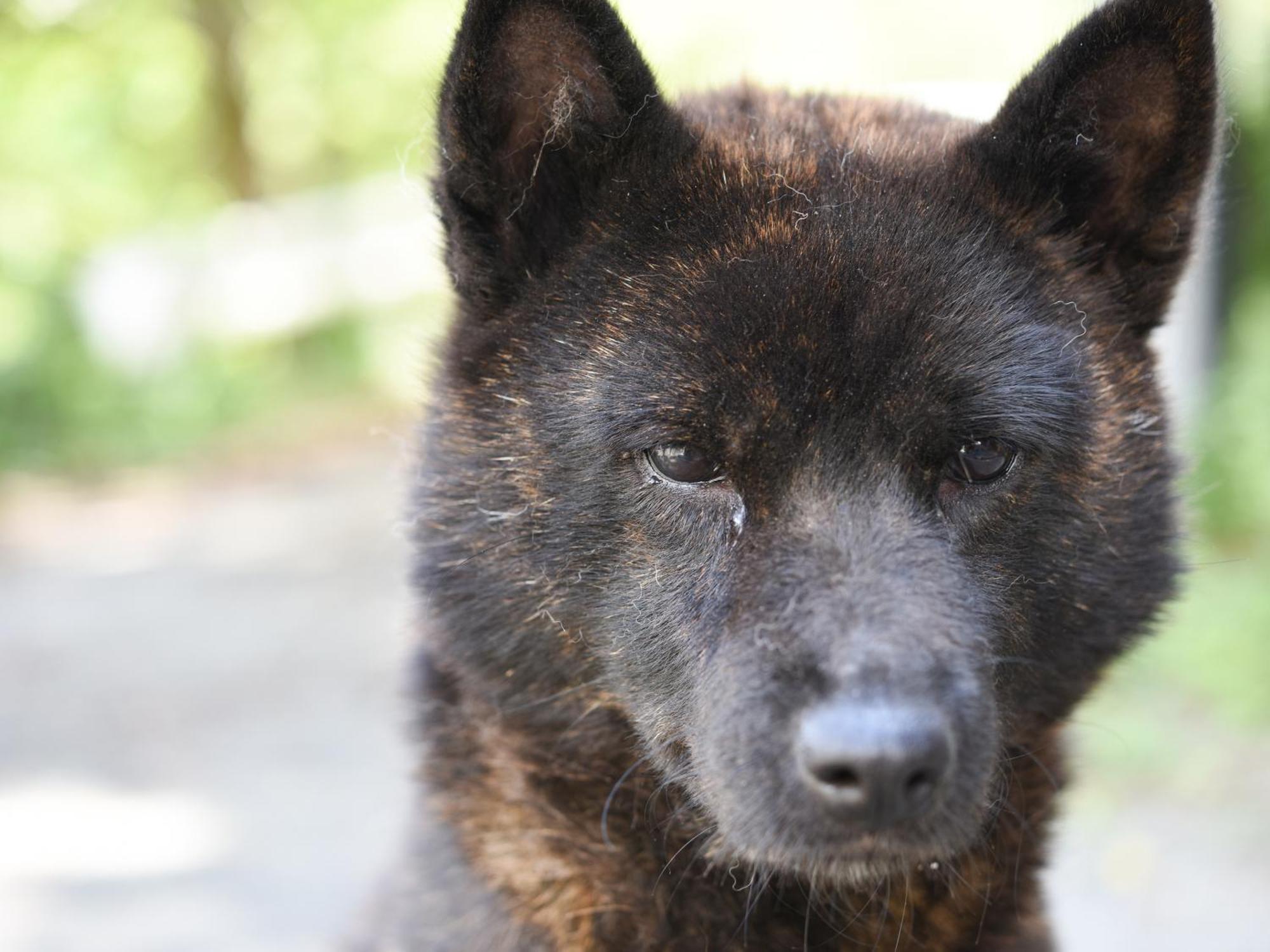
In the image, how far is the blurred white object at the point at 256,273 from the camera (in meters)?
12.2

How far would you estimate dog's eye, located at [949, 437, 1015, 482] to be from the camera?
2.49 m

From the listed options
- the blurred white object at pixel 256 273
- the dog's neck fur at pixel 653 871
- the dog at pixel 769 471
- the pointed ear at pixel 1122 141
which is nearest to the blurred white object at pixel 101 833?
the dog at pixel 769 471

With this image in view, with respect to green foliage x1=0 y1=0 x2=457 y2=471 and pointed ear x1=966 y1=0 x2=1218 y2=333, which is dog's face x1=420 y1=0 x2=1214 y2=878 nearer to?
pointed ear x1=966 y1=0 x2=1218 y2=333

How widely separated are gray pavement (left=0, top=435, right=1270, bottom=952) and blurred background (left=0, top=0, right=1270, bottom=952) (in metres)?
0.02

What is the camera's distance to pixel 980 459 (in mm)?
2498

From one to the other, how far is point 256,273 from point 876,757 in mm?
12935

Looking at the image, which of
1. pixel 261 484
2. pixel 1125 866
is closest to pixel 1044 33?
pixel 261 484

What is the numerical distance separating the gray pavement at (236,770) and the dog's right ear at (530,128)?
2.44ft

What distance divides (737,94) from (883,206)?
69 centimetres

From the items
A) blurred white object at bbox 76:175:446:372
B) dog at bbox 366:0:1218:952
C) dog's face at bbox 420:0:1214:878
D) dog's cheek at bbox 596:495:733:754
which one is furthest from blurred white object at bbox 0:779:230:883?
blurred white object at bbox 76:175:446:372

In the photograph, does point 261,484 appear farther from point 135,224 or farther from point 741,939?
point 741,939

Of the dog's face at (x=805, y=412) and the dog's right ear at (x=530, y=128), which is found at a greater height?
the dog's right ear at (x=530, y=128)

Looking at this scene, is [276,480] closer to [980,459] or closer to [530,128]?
[530,128]

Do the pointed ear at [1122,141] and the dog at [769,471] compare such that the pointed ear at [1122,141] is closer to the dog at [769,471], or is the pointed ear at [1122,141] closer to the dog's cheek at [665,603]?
the dog at [769,471]
